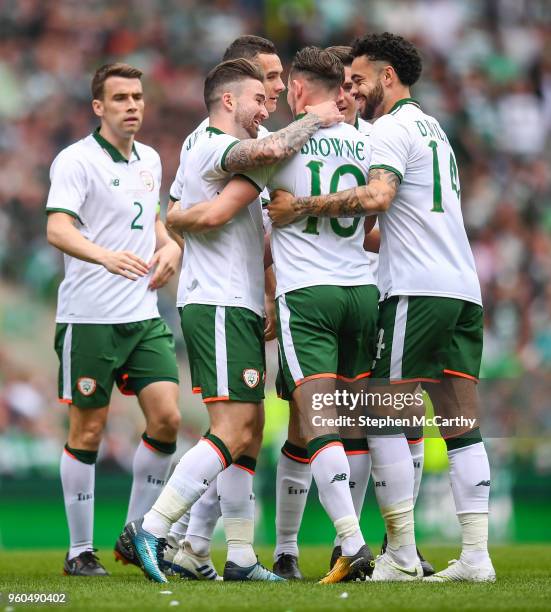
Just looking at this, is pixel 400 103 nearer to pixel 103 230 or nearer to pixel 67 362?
pixel 103 230

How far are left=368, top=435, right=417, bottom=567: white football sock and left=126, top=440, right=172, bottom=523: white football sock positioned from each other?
159 centimetres

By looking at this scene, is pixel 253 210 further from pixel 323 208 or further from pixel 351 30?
pixel 351 30

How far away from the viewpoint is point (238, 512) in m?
5.76

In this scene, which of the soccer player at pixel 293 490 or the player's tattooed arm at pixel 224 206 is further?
the soccer player at pixel 293 490

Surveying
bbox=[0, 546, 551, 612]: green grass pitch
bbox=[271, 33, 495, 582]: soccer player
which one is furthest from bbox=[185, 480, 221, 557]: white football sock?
bbox=[271, 33, 495, 582]: soccer player

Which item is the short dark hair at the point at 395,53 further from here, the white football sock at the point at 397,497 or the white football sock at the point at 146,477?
the white football sock at the point at 146,477

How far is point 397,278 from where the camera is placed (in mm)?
5746

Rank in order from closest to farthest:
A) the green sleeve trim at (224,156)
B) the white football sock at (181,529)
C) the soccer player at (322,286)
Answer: the soccer player at (322,286) < the green sleeve trim at (224,156) < the white football sock at (181,529)

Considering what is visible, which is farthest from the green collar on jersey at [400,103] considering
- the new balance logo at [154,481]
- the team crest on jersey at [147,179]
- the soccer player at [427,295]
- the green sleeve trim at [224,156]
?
the new balance logo at [154,481]

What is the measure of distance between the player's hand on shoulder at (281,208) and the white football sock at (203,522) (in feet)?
4.54

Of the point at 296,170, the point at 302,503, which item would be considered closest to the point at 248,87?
the point at 296,170

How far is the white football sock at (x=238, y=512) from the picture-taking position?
226 inches

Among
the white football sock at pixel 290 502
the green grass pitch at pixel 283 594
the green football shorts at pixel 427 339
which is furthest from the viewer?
the white football sock at pixel 290 502

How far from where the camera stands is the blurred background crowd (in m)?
13.7
